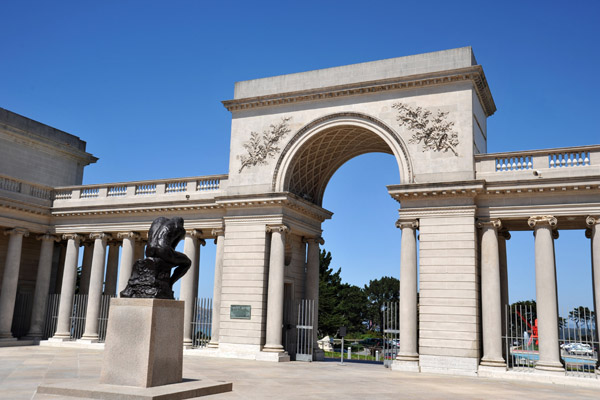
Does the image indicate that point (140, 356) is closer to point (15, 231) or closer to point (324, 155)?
point (324, 155)

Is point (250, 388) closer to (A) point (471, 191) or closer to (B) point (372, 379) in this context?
(B) point (372, 379)

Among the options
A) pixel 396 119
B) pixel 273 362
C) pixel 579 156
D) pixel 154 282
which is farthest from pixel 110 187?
pixel 579 156

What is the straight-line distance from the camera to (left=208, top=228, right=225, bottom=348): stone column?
93.1 feet

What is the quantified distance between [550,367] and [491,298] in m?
3.43

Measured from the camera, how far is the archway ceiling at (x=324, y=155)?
28.5 metres

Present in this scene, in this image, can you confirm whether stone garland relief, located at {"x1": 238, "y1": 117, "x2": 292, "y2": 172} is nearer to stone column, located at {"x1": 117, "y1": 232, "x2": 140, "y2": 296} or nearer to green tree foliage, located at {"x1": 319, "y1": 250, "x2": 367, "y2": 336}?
stone column, located at {"x1": 117, "y1": 232, "x2": 140, "y2": 296}

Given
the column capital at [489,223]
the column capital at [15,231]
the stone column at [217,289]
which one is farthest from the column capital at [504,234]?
the column capital at [15,231]

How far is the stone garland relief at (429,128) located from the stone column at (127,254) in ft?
55.6

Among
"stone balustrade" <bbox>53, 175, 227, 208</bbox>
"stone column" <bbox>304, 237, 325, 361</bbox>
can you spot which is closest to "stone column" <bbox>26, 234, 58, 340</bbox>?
"stone balustrade" <bbox>53, 175, 227, 208</bbox>

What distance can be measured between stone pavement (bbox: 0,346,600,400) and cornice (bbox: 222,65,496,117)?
43.7 feet

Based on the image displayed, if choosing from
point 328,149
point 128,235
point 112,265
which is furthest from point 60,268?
point 328,149

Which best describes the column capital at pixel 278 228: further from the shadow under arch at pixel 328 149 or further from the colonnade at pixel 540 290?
the colonnade at pixel 540 290

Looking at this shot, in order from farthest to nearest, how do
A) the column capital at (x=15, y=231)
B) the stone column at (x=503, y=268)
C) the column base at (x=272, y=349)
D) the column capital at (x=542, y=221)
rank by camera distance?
the column capital at (x=15, y=231) < the column base at (x=272, y=349) < the stone column at (x=503, y=268) < the column capital at (x=542, y=221)

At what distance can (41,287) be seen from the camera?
32844mm
